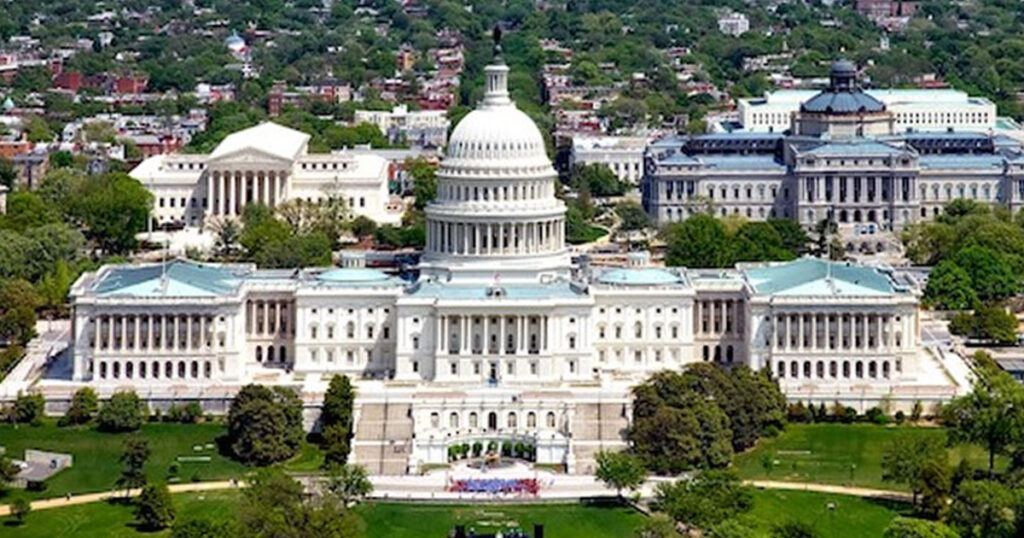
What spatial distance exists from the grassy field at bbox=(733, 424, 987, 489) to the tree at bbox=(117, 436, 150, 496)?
24153mm

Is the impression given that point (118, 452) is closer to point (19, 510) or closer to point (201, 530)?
point (19, 510)

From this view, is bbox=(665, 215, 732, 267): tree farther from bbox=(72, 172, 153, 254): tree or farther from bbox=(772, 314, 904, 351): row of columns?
bbox=(72, 172, 153, 254): tree

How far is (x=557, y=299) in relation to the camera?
107 metres

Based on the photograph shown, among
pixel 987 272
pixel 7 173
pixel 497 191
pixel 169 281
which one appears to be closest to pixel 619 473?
pixel 497 191

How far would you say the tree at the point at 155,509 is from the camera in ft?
274

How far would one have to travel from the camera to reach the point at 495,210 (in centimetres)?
11406

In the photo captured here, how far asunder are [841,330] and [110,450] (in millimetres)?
34930

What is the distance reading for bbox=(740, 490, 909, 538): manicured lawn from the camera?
8394 centimetres

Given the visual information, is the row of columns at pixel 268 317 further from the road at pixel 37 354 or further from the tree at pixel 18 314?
the tree at pixel 18 314

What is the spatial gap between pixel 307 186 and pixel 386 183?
24.3 ft

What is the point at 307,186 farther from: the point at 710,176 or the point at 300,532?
the point at 300,532

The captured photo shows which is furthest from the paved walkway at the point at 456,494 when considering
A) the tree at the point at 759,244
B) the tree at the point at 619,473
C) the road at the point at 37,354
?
the tree at the point at 759,244

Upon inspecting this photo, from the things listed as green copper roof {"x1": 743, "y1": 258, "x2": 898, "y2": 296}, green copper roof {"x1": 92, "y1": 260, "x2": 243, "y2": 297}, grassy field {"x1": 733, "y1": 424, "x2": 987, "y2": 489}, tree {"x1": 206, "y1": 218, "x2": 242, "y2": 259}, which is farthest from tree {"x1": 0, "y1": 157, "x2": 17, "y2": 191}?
grassy field {"x1": 733, "y1": 424, "x2": 987, "y2": 489}

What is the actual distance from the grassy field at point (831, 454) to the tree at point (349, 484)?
15.9m
